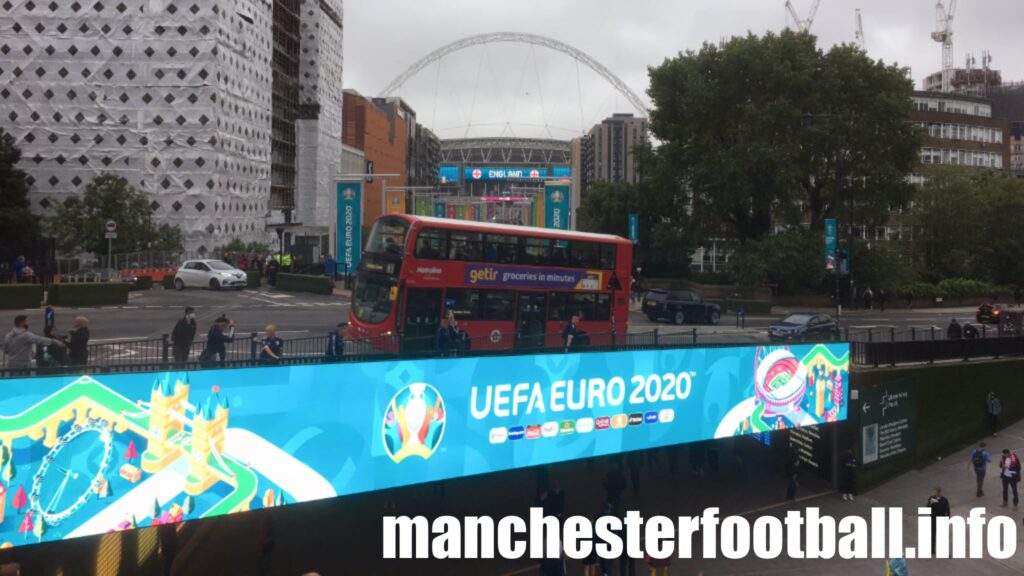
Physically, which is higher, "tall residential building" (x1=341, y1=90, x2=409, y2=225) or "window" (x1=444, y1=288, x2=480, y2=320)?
"tall residential building" (x1=341, y1=90, x2=409, y2=225)

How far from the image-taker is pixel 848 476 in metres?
24.5

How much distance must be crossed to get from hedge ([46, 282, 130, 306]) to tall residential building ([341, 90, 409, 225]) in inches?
2586

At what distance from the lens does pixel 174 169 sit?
5684 cm

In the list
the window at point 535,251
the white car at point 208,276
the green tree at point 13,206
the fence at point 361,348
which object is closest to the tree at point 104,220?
the green tree at point 13,206

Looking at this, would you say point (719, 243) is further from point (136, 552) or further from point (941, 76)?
point (941, 76)

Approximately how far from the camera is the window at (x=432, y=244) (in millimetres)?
22828

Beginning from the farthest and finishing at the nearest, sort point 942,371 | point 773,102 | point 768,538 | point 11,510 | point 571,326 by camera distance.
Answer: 1. point 773,102
2. point 942,371
3. point 768,538
4. point 571,326
5. point 11,510

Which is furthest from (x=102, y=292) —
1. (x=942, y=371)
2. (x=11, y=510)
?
(x=942, y=371)

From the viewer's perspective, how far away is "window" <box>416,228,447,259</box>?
22.8 m

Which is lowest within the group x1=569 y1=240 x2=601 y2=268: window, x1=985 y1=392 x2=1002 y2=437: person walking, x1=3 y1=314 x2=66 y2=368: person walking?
x1=985 y1=392 x2=1002 y2=437: person walking

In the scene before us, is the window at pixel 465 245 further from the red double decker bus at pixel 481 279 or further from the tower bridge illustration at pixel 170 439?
the tower bridge illustration at pixel 170 439

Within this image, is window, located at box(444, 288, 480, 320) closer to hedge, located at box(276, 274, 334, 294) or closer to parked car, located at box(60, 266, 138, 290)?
hedge, located at box(276, 274, 334, 294)

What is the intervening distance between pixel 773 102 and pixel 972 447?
103 ft

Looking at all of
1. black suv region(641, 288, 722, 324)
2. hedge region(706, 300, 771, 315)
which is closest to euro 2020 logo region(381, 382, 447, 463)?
black suv region(641, 288, 722, 324)
